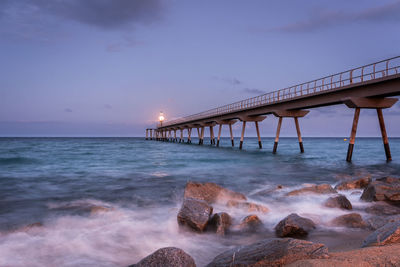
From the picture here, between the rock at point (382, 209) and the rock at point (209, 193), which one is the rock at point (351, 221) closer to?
the rock at point (382, 209)

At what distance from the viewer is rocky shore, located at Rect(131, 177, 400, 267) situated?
2.92m

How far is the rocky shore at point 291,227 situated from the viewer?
2.92 metres

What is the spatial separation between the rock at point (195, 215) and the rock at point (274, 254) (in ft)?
6.88

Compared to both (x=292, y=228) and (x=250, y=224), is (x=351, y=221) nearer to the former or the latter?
(x=292, y=228)

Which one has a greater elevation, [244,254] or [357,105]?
[357,105]

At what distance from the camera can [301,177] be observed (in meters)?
13.9

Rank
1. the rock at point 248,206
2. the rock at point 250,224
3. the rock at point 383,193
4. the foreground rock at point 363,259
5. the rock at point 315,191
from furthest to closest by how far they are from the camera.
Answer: the rock at point 315,191
the rock at point 383,193
the rock at point 248,206
the rock at point 250,224
the foreground rock at point 363,259

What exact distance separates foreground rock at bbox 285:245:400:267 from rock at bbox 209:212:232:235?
8.36 ft

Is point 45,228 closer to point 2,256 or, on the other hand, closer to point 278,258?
point 2,256

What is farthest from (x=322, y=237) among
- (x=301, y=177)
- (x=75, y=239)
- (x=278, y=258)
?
(x=301, y=177)

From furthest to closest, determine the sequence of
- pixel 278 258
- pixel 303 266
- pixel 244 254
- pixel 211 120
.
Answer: pixel 211 120 < pixel 244 254 < pixel 278 258 < pixel 303 266

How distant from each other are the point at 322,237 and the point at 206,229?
7.23ft

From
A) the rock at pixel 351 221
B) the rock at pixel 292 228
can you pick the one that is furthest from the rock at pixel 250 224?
the rock at pixel 351 221

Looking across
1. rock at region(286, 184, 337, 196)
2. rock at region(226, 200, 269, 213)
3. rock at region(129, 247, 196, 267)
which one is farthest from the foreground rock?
rock at region(286, 184, 337, 196)
